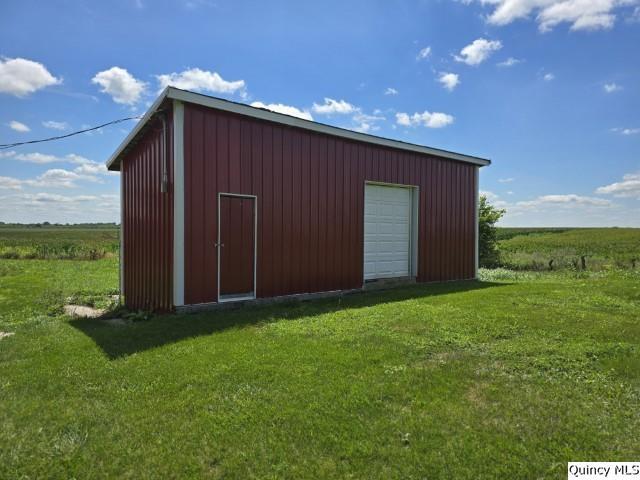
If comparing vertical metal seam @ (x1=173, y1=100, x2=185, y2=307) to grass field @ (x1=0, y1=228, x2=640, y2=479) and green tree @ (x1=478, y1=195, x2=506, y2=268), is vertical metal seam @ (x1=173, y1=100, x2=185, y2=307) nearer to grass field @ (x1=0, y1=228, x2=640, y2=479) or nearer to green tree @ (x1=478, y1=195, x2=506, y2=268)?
grass field @ (x1=0, y1=228, x2=640, y2=479)

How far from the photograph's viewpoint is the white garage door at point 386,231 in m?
9.16

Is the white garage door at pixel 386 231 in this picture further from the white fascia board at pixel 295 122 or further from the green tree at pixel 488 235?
the green tree at pixel 488 235

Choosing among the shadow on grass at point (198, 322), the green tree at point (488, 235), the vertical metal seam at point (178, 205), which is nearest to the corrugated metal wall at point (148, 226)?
the vertical metal seam at point (178, 205)

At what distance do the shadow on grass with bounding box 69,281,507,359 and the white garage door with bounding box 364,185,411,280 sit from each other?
131 centimetres

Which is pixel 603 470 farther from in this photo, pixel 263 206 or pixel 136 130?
pixel 136 130

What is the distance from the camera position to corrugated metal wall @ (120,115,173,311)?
6.66m

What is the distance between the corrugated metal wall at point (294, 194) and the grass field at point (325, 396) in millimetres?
1689

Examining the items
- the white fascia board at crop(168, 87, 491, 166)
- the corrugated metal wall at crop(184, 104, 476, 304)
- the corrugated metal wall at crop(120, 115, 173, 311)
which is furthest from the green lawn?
the white fascia board at crop(168, 87, 491, 166)

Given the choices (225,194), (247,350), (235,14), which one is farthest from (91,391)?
(235,14)

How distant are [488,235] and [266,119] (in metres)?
11.4

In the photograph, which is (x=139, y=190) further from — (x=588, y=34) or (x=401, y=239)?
(x=588, y=34)

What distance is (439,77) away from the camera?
421 inches

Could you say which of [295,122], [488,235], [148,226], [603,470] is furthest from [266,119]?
[488,235]

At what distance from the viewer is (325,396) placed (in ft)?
10.1
